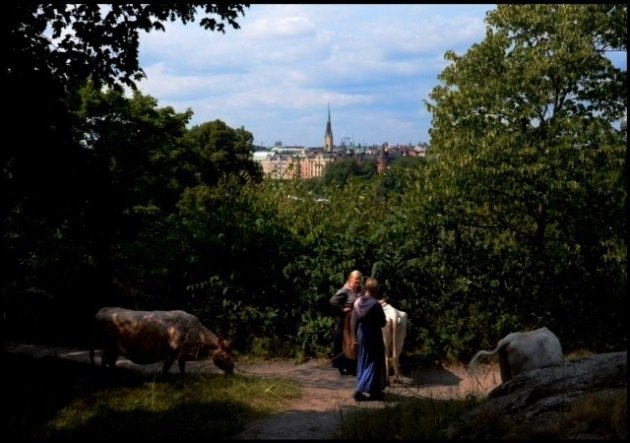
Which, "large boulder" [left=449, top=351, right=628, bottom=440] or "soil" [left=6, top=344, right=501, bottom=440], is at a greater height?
"large boulder" [left=449, top=351, right=628, bottom=440]

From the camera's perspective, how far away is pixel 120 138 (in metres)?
15.6

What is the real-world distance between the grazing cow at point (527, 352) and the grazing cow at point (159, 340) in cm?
414

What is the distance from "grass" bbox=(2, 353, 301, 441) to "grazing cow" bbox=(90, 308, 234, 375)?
307 millimetres

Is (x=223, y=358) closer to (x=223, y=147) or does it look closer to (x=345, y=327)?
(x=345, y=327)

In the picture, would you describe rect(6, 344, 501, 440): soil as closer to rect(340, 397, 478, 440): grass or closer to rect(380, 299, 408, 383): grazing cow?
rect(340, 397, 478, 440): grass

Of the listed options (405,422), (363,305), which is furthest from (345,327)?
(405,422)

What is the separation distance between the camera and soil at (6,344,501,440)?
8383 mm

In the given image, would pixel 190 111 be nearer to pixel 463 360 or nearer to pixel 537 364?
pixel 463 360

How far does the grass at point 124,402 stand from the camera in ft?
26.7

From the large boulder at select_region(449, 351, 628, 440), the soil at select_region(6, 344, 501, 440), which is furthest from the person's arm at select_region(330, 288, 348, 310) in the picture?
the large boulder at select_region(449, 351, 628, 440)

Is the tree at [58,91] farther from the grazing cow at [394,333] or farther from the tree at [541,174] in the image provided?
the tree at [541,174]

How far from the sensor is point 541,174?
16.0 m

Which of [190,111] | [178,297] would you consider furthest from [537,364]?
[190,111]

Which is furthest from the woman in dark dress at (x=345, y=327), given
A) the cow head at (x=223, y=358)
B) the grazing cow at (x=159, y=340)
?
the grazing cow at (x=159, y=340)
